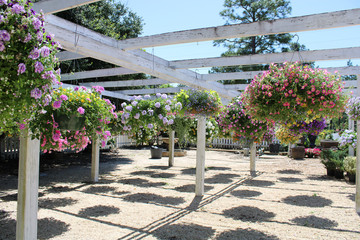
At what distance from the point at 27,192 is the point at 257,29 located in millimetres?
3587

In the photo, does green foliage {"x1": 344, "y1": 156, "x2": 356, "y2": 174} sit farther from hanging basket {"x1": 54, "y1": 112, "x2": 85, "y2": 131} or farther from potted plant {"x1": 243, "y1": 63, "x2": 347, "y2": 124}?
hanging basket {"x1": 54, "y1": 112, "x2": 85, "y2": 131}

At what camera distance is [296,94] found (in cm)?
355

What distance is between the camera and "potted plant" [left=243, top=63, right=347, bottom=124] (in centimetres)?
356

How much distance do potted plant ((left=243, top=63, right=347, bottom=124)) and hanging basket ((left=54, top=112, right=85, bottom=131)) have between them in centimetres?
226

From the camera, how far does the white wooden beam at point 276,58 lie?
555 cm

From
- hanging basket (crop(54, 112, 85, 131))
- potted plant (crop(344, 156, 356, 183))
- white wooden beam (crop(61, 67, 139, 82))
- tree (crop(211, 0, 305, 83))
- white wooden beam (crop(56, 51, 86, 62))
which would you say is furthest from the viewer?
tree (crop(211, 0, 305, 83))

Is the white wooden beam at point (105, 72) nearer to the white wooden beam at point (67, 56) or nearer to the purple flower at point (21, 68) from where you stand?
the white wooden beam at point (67, 56)

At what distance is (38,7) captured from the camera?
3512 millimetres

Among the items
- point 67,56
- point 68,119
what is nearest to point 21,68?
point 68,119

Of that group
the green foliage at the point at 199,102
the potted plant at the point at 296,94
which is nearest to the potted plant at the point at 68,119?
the green foliage at the point at 199,102

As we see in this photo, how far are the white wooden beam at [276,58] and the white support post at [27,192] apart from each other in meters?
4.27

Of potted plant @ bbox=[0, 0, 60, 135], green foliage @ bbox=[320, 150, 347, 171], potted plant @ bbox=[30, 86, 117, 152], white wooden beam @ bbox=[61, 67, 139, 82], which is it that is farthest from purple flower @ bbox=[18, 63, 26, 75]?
green foliage @ bbox=[320, 150, 347, 171]

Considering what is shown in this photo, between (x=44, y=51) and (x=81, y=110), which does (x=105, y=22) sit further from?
(x=44, y=51)

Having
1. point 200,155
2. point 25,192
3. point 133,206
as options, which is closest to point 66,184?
point 133,206
